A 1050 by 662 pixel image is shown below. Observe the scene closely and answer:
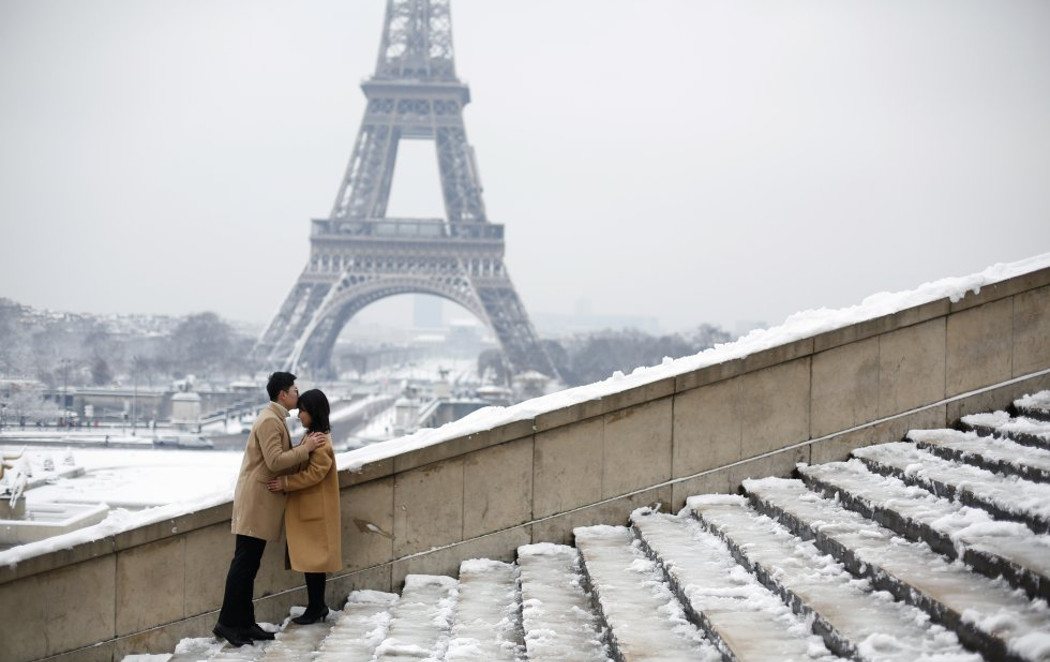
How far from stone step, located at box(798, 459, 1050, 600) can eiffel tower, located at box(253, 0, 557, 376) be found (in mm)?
62684

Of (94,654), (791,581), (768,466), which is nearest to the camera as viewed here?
(791,581)

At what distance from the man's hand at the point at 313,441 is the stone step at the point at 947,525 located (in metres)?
3.07

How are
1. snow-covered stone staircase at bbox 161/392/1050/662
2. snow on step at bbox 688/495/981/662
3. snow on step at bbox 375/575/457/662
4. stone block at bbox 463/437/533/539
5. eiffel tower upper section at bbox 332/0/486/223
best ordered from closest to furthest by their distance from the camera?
snow on step at bbox 688/495/981/662, snow-covered stone staircase at bbox 161/392/1050/662, snow on step at bbox 375/575/457/662, stone block at bbox 463/437/533/539, eiffel tower upper section at bbox 332/0/486/223

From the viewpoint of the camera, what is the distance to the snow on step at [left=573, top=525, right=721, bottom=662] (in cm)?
475

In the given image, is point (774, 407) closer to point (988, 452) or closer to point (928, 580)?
point (988, 452)

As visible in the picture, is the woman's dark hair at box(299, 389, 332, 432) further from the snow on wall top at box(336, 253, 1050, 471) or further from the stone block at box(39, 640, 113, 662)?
the stone block at box(39, 640, 113, 662)

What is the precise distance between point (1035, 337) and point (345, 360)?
4846 inches

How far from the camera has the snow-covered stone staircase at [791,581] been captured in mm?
4285

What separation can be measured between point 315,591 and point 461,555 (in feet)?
3.28

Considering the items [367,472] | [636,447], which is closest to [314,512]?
[367,472]

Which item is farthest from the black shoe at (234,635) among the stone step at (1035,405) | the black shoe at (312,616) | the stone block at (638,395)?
the stone step at (1035,405)

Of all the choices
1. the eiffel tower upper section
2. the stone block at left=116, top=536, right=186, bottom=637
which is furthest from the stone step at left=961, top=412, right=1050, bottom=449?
the eiffel tower upper section

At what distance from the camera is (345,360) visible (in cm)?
12812

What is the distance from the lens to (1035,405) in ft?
23.4
